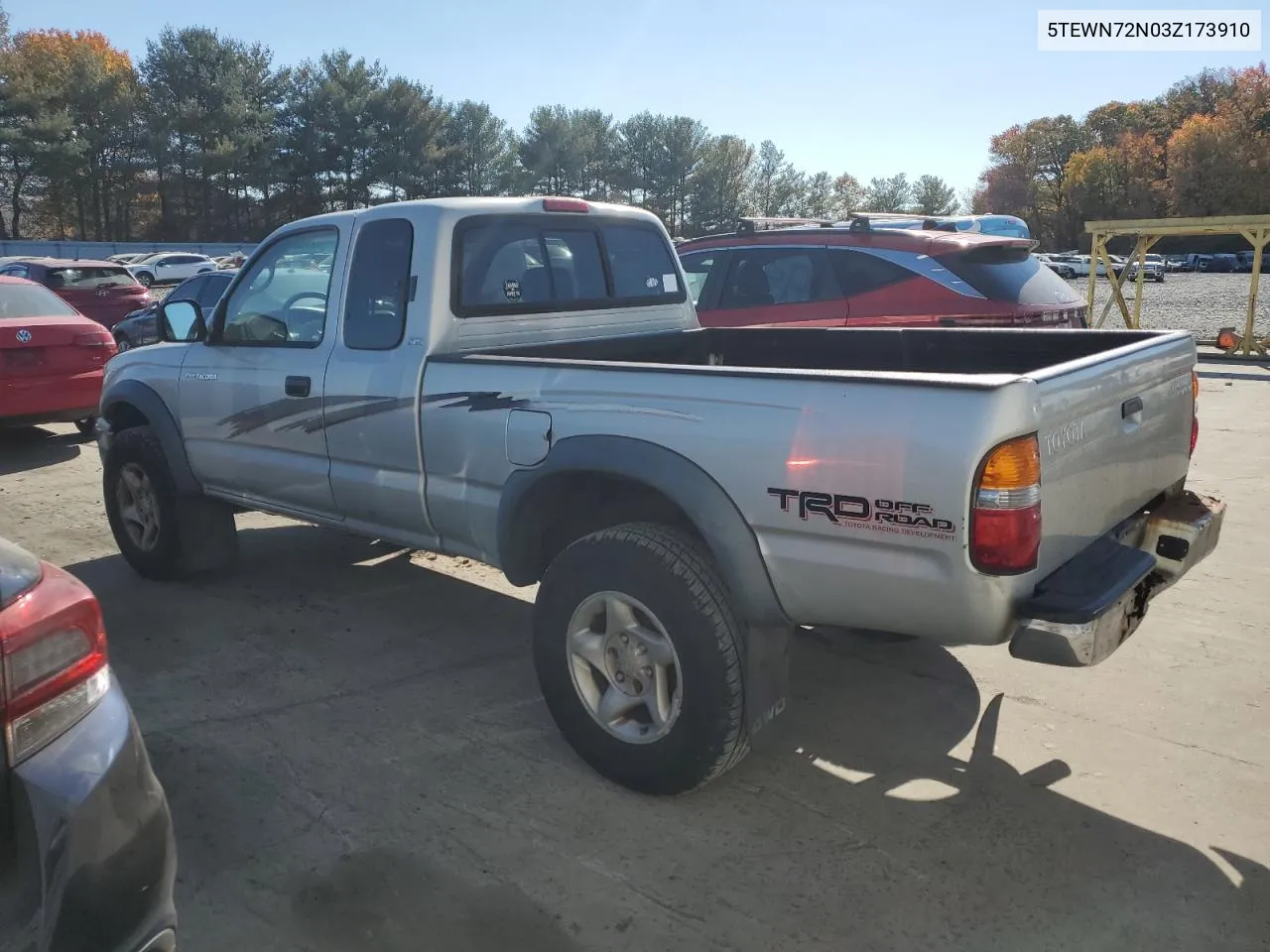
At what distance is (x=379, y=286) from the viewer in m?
4.24

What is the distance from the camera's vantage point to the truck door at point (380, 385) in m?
4.00

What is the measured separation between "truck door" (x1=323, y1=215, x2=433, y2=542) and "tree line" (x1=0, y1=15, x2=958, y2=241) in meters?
51.9

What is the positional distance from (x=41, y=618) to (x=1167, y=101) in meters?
89.8

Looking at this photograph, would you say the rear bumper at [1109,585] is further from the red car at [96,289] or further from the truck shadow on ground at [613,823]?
the red car at [96,289]

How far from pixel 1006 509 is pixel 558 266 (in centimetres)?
263

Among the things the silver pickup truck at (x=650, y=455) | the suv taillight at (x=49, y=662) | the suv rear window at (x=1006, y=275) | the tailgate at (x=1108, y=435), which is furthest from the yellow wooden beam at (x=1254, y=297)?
the suv taillight at (x=49, y=662)

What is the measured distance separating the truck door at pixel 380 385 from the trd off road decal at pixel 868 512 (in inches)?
68.8

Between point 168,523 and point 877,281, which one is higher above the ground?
point 877,281

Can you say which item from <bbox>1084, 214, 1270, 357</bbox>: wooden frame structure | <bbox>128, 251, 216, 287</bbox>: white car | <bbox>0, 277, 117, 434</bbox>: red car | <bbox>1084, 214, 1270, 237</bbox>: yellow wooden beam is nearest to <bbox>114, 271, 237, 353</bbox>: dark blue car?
<bbox>0, 277, 117, 434</bbox>: red car

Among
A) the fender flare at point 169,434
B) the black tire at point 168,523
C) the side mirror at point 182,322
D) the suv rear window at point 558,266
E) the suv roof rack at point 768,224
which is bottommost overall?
the black tire at point 168,523

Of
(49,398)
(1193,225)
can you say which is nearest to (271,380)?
(49,398)

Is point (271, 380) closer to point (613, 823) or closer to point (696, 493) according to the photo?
point (696, 493)

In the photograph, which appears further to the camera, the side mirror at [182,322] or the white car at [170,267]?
the white car at [170,267]

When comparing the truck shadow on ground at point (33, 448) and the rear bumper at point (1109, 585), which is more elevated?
the rear bumper at point (1109, 585)
